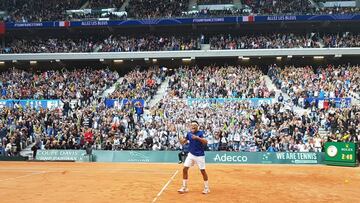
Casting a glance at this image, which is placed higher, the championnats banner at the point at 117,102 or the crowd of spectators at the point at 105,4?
the crowd of spectators at the point at 105,4

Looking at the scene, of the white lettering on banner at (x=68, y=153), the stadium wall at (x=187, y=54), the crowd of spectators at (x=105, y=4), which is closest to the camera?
the white lettering on banner at (x=68, y=153)

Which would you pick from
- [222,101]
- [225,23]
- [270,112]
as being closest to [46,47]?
[225,23]

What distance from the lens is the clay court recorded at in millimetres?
12898

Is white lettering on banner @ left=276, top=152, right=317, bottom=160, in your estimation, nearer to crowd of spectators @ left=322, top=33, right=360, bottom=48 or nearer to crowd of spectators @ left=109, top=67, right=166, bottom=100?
crowd of spectators @ left=109, top=67, right=166, bottom=100

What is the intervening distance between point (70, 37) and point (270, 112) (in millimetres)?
28550

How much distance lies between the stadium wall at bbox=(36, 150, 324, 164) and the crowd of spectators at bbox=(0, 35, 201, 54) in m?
18.5

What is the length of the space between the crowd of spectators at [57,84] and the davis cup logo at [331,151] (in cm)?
2053

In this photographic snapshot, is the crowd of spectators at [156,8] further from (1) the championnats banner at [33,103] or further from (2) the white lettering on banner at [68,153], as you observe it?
(2) the white lettering on banner at [68,153]

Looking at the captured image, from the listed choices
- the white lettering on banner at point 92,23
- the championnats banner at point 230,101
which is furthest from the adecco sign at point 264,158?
the white lettering on banner at point 92,23

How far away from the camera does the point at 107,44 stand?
45562mm

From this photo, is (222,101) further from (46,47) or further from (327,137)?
(46,47)

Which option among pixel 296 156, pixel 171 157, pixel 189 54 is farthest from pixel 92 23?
pixel 296 156

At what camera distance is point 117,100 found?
34.6 metres

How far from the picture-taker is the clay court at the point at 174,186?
1290 cm
